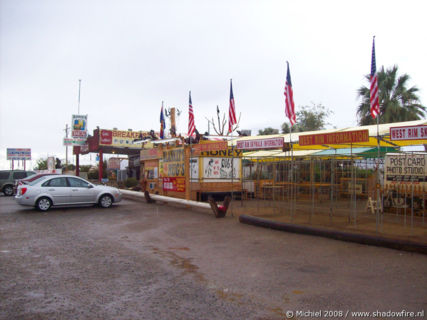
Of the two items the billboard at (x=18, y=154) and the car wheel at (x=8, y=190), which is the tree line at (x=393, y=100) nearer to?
the car wheel at (x=8, y=190)

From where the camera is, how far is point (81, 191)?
16.5 m

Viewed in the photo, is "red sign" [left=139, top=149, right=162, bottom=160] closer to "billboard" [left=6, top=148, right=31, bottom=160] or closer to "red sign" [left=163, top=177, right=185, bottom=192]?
"red sign" [left=163, top=177, right=185, bottom=192]

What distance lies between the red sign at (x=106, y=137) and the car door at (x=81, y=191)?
1439 centimetres

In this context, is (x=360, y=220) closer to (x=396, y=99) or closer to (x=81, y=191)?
(x=81, y=191)

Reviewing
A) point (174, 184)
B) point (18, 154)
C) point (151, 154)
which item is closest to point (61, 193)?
point (174, 184)

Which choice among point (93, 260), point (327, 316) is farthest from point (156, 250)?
point (327, 316)

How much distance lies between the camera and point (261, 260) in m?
7.56

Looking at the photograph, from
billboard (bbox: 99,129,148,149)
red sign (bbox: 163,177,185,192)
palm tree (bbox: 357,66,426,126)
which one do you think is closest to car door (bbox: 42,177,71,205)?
red sign (bbox: 163,177,185,192)

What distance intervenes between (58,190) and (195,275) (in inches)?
443

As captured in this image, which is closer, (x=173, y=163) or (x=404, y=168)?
(x=404, y=168)

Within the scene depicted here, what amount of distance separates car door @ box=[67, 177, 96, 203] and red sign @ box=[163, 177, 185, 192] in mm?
3648

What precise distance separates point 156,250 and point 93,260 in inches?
58.2

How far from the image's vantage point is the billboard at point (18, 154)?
153 ft

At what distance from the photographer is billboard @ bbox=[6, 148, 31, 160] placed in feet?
153
